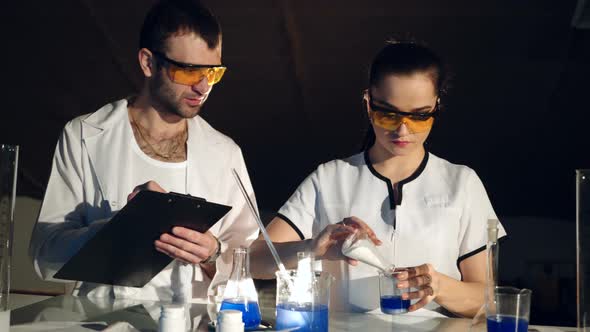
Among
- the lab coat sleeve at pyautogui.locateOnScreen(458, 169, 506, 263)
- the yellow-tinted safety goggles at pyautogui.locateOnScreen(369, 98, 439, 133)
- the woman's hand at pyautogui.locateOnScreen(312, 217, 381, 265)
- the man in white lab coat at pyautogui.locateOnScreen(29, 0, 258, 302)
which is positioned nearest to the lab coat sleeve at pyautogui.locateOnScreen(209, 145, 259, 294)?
the man in white lab coat at pyautogui.locateOnScreen(29, 0, 258, 302)

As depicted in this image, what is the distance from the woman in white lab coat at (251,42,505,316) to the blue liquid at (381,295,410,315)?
1.35 feet

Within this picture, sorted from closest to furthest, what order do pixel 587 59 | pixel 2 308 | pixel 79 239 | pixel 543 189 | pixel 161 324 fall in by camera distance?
pixel 161 324, pixel 2 308, pixel 79 239, pixel 587 59, pixel 543 189

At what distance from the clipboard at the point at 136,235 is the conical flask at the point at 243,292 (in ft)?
1.07

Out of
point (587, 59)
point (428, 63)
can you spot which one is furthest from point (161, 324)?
point (587, 59)

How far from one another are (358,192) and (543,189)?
13.3 feet

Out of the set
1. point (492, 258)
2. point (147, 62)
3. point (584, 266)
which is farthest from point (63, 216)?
point (584, 266)

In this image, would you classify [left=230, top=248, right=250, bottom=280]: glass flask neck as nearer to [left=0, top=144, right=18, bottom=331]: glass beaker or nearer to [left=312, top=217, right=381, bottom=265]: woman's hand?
[left=312, top=217, right=381, bottom=265]: woman's hand

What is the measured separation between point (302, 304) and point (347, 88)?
13.5 ft

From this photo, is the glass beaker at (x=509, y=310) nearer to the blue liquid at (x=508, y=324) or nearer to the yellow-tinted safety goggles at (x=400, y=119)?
the blue liquid at (x=508, y=324)

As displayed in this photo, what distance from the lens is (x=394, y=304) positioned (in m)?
2.05

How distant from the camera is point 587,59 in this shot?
531cm

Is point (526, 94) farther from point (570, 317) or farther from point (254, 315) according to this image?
point (254, 315)

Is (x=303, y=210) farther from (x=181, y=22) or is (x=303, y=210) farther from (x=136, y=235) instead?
(x=181, y=22)

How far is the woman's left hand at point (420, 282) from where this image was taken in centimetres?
201
